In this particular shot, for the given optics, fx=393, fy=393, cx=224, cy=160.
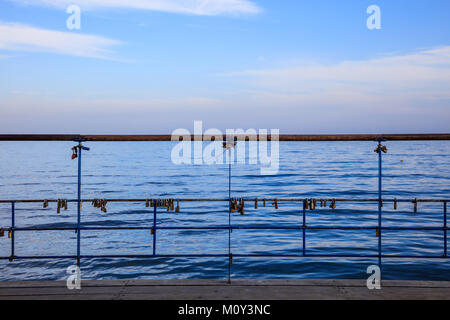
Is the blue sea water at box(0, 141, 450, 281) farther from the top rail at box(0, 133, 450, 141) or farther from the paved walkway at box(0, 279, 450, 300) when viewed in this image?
the top rail at box(0, 133, 450, 141)

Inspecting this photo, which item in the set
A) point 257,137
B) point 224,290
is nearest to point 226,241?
point 224,290

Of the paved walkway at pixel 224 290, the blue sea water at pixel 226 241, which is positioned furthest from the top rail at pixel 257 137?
the blue sea water at pixel 226 241

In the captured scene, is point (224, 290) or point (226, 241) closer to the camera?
point (224, 290)

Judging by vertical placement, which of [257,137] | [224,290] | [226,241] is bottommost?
[226,241]

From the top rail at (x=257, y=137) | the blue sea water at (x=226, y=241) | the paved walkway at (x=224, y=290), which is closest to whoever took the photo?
the paved walkway at (x=224, y=290)

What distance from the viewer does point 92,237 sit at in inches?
733

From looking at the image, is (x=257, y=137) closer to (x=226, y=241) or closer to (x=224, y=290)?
(x=224, y=290)

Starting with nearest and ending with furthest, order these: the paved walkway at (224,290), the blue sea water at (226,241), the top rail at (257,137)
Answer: the paved walkway at (224,290), the top rail at (257,137), the blue sea water at (226,241)

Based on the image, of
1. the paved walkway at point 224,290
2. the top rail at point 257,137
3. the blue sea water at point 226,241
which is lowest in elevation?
the blue sea water at point 226,241

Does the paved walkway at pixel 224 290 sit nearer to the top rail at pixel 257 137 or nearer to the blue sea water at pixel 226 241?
the top rail at pixel 257 137

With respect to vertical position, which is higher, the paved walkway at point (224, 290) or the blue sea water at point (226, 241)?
the paved walkway at point (224, 290)

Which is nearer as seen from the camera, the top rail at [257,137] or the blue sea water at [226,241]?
the top rail at [257,137]
